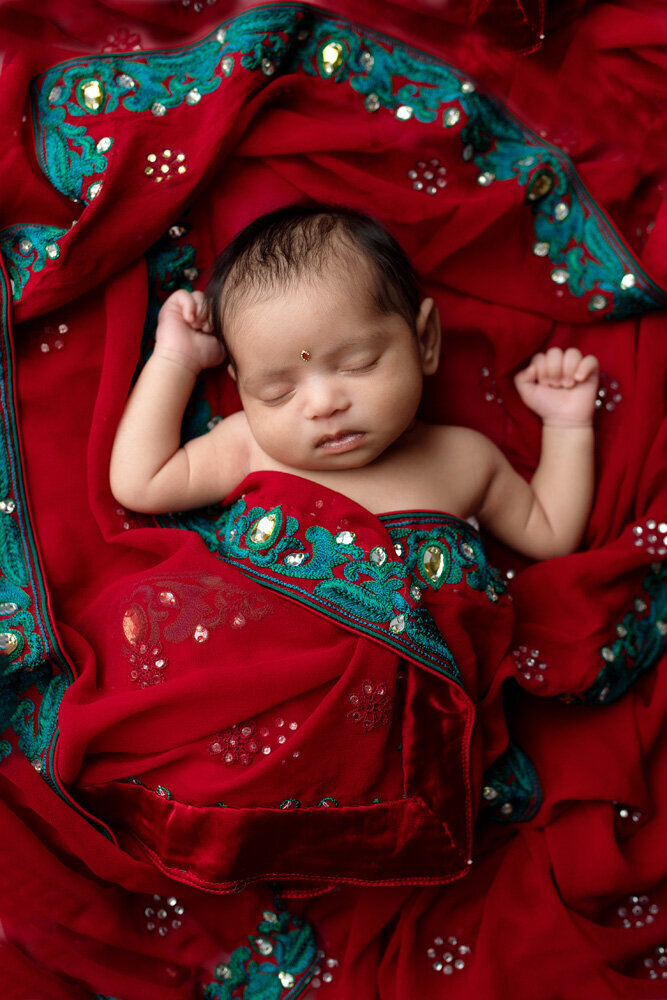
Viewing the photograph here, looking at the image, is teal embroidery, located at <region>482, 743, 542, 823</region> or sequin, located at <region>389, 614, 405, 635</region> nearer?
sequin, located at <region>389, 614, 405, 635</region>

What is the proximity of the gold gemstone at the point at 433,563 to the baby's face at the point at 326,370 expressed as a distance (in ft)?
0.53

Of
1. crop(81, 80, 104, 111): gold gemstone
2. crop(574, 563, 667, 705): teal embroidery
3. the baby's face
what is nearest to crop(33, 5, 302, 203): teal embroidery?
crop(81, 80, 104, 111): gold gemstone

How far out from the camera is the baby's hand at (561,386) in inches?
57.5

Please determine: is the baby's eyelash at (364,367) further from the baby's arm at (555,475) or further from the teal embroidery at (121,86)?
the teal embroidery at (121,86)

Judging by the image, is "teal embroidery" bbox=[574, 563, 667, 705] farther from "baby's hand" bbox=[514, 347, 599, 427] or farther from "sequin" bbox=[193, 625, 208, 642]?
"sequin" bbox=[193, 625, 208, 642]

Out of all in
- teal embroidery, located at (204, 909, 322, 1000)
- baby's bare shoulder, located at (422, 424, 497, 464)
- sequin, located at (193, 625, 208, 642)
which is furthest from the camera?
baby's bare shoulder, located at (422, 424, 497, 464)

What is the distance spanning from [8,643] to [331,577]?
1.46 feet

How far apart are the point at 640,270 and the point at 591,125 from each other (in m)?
0.26

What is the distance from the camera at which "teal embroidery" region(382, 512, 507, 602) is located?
4.34ft

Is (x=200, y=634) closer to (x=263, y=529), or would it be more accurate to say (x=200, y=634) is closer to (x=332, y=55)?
(x=263, y=529)

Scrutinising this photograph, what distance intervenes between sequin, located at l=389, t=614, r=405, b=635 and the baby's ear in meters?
0.39

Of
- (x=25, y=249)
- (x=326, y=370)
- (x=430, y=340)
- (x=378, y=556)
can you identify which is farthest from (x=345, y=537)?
(x=25, y=249)

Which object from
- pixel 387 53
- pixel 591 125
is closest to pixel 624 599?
pixel 591 125

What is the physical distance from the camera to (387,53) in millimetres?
1439
